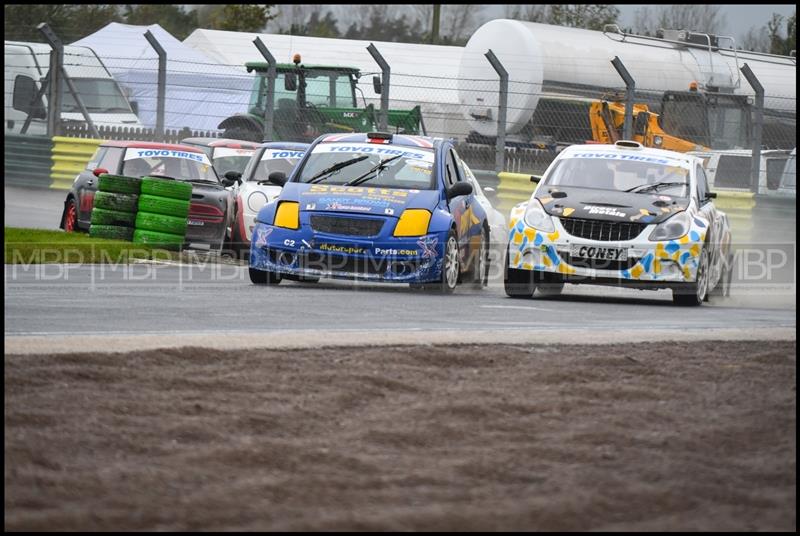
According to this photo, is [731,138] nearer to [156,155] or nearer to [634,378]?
[156,155]

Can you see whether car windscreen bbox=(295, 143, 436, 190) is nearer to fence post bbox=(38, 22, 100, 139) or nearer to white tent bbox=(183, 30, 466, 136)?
fence post bbox=(38, 22, 100, 139)

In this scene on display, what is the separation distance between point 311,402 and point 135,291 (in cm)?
580

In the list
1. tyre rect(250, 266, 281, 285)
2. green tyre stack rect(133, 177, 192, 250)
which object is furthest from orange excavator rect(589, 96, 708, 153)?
tyre rect(250, 266, 281, 285)

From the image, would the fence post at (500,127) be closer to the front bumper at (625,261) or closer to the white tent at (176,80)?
the white tent at (176,80)

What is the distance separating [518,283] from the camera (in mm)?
13609

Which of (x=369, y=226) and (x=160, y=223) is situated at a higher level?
(x=369, y=226)

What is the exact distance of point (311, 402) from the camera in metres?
6.69

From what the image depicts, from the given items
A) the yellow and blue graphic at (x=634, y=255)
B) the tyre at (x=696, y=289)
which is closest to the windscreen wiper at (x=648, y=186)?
the yellow and blue graphic at (x=634, y=255)

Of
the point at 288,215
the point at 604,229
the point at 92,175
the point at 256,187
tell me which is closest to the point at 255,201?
the point at 256,187

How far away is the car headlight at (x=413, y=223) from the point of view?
13281mm

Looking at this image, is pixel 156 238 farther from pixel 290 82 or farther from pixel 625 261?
pixel 290 82

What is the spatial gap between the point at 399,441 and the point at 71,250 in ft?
33.4

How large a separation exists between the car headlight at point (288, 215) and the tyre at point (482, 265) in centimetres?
199

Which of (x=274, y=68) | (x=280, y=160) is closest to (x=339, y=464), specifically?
(x=280, y=160)
